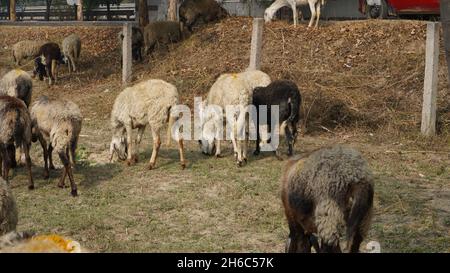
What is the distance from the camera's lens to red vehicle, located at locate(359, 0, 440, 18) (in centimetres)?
2066

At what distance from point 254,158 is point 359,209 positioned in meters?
6.11

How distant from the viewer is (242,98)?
1110cm

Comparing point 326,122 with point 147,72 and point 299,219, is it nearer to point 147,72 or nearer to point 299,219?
point 147,72

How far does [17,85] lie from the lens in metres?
13.2

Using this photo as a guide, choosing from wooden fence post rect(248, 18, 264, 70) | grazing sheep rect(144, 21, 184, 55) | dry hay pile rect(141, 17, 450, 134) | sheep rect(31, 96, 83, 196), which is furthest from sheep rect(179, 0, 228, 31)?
sheep rect(31, 96, 83, 196)

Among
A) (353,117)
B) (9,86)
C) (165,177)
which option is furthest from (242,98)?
(9,86)

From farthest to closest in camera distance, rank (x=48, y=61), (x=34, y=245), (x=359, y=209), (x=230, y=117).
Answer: (x=48, y=61), (x=230, y=117), (x=359, y=209), (x=34, y=245)

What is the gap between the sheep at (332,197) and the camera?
5559mm

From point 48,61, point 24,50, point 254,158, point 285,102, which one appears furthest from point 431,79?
point 24,50

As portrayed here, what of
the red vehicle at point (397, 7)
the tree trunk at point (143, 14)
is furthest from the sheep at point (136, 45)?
the red vehicle at point (397, 7)

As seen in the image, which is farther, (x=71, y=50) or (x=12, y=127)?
(x=71, y=50)

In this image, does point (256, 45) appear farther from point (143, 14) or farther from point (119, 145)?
point (143, 14)

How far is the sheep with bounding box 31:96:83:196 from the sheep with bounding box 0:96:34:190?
0.34m

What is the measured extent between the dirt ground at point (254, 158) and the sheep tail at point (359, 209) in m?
1.87
